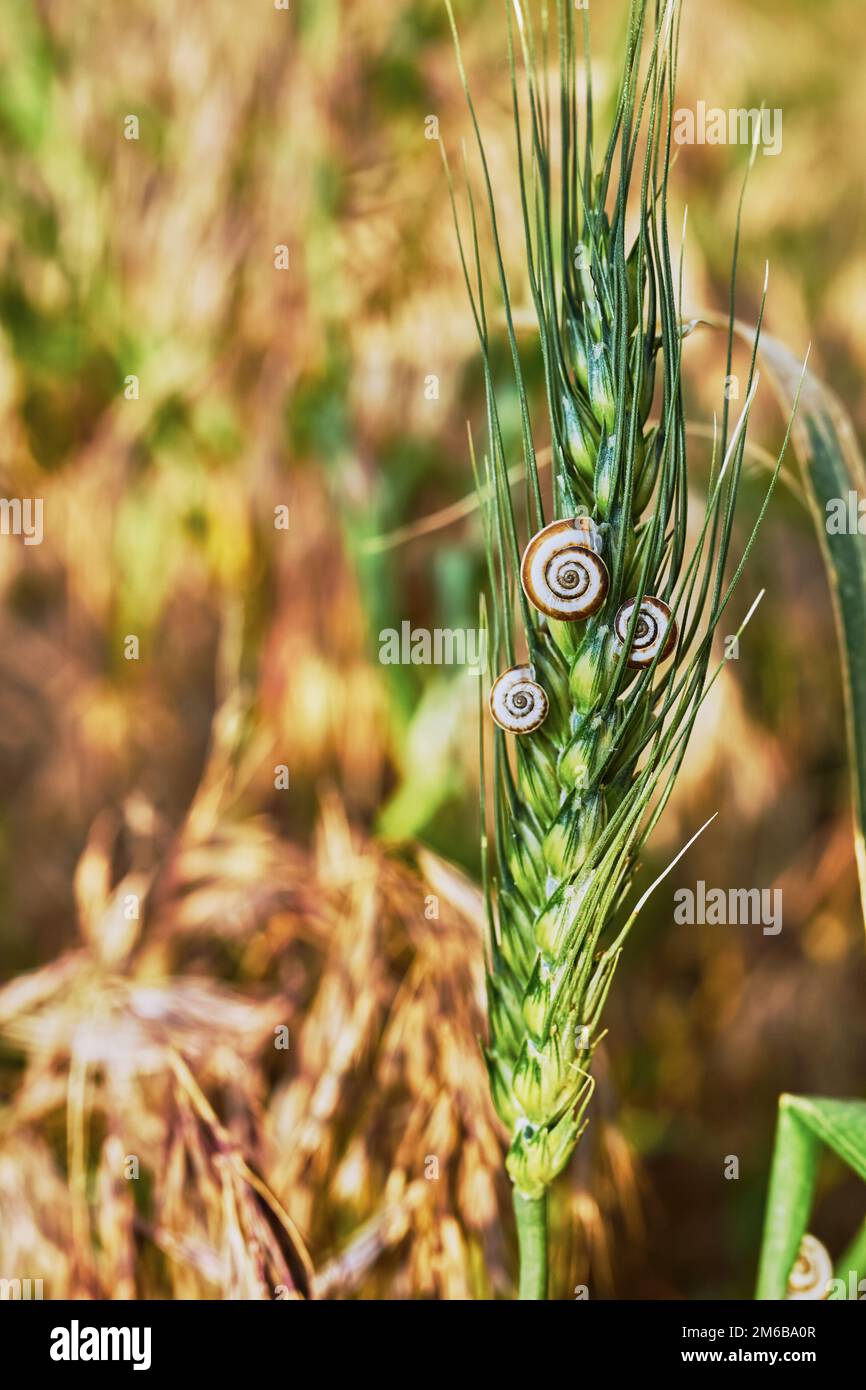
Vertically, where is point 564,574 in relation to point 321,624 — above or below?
below

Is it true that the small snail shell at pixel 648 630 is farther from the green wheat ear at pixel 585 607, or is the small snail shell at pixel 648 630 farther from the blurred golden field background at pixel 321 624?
the blurred golden field background at pixel 321 624

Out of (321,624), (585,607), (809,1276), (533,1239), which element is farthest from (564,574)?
(321,624)

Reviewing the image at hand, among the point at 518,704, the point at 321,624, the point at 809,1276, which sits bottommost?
the point at 809,1276

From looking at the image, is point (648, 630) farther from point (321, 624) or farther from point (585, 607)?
point (321, 624)

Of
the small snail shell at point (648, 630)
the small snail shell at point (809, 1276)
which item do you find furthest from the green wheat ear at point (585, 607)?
the small snail shell at point (809, 1276)

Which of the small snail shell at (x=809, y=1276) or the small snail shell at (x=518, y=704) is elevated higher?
the small snail shell at (x=518, y=704)

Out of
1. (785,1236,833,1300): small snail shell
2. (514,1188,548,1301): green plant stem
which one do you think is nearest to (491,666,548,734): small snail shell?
(514,1188,548,1301): green plant stem

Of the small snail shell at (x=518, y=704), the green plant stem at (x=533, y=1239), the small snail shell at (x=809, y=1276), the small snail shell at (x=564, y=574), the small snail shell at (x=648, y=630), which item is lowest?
the small snail shell at (x=809, y=1276)

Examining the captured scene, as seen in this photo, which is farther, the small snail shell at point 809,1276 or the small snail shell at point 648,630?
the small snail shell at point 809,1276
